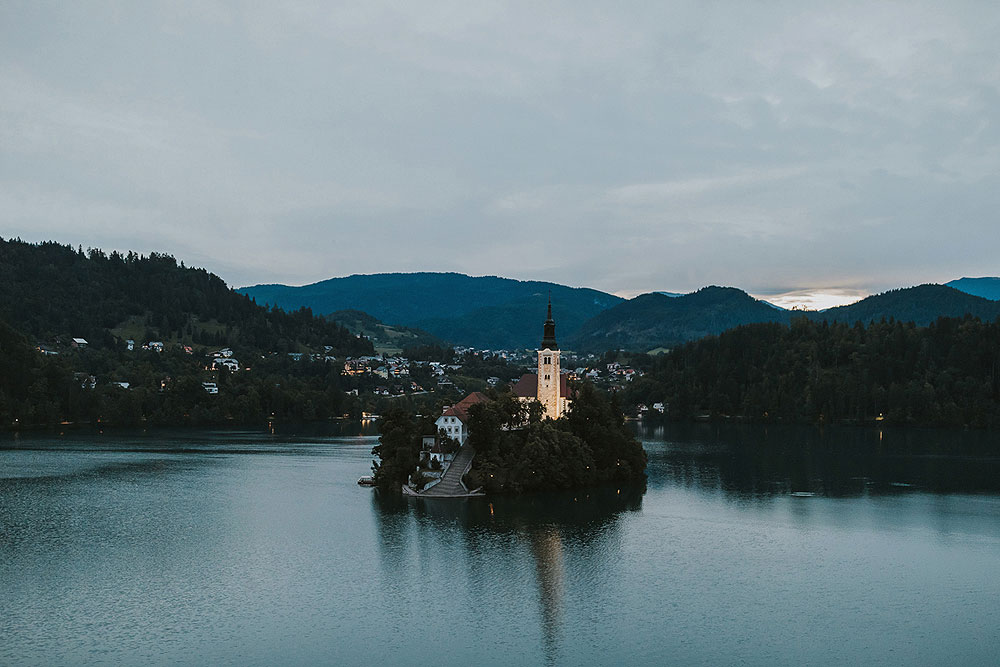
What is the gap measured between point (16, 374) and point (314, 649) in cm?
13164

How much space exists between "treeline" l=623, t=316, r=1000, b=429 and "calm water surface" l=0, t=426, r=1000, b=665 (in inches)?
2926

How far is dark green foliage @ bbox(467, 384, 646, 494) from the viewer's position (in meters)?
71.5

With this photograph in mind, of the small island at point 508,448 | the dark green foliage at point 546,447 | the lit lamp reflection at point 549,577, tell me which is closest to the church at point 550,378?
the small island at point 508,448

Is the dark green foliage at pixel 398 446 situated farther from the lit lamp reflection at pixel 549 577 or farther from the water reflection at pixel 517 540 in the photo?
the lit lamp reflection at pixel 549 577

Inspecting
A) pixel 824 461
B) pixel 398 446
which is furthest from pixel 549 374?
pixel 824 461

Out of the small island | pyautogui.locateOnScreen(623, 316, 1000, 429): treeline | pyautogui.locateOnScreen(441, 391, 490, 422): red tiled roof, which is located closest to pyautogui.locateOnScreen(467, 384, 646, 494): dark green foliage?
the small island

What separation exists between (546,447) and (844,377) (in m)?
117

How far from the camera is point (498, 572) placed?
4800cm

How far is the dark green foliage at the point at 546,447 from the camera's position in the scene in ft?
235

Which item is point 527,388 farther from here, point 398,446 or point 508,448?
point 398,446

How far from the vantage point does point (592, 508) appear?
6731 cm

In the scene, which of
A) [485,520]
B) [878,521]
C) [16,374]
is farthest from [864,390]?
[16,374]

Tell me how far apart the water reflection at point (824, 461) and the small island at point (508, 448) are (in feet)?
22.7

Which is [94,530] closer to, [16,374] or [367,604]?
[367,604]
